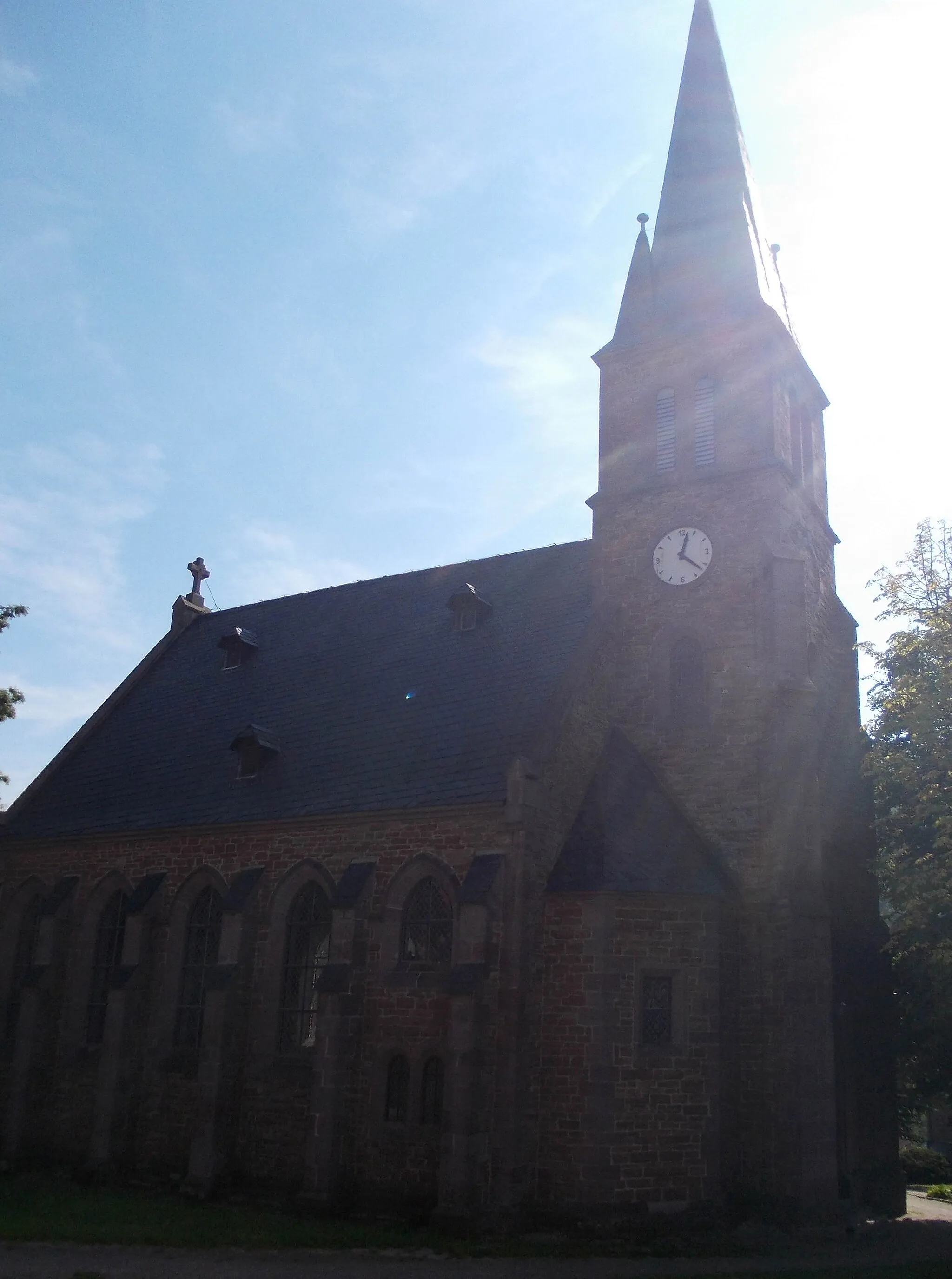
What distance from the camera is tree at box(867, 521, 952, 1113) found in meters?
18.3

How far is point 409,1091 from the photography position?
722 inches

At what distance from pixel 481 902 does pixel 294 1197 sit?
20.2 feet

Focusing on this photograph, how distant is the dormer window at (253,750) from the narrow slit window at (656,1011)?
31.6ft

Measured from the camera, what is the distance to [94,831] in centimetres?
2491

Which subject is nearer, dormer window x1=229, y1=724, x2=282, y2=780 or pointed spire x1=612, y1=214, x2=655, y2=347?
dormer window x1=229, y1=724, x2=282, y2=780

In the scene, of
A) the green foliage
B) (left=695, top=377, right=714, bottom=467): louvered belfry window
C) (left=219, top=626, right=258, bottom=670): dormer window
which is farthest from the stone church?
the green foliage

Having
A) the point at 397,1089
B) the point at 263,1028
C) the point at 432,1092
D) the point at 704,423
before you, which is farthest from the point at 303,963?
the point at 704,423

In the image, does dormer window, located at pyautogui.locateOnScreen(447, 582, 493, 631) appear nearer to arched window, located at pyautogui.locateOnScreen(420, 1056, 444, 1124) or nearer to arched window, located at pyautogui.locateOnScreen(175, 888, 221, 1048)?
arched window, located at pyautogui.locateOnScreen(175, 888, 221, 1048)

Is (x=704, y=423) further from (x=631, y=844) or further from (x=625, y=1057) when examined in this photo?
(x=625, y=1057)

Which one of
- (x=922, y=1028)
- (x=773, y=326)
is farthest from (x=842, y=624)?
(x=922, y=1028)

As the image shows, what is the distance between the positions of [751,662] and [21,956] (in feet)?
59.2

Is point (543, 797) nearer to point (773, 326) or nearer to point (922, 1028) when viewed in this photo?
point (922, 1028)

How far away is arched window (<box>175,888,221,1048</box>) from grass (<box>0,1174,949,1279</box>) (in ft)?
13.8

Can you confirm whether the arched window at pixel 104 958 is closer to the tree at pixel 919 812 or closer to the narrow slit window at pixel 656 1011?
the narrow slit window at pixel 656 1011
